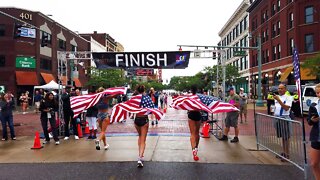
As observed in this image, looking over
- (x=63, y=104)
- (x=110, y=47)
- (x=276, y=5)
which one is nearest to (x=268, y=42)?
(x=276, y=5)

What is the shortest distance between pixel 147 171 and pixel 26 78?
3606cm

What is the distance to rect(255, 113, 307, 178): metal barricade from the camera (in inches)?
→ 263

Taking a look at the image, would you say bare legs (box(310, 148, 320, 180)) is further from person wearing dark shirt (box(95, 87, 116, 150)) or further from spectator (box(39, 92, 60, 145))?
spectator (box(39, 92, 60, 145))

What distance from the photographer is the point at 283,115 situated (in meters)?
8.09

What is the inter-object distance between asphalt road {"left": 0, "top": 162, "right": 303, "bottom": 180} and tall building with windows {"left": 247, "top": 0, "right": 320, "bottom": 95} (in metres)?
27.3

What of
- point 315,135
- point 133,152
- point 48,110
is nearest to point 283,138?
point 315,135

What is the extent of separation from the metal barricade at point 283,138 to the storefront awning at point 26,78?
34692 millimetres

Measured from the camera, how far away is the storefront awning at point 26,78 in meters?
39.1

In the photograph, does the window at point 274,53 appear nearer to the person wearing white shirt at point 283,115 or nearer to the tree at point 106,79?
the tree at point 106,79

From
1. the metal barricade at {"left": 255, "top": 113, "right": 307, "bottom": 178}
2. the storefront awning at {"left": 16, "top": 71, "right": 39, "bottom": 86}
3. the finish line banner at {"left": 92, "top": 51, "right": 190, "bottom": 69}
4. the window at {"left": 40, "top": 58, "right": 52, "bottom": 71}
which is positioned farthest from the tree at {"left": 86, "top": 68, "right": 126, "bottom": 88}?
the metal barricade at {"left": 255, "top": 113, "right": 307, "bottom": 178}

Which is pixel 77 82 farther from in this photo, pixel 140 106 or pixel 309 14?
pixel 140 106

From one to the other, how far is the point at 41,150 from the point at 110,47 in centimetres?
8094

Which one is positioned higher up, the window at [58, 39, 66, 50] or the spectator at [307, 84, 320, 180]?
the window at [58, 39, 66, 50]

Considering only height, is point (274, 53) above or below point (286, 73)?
above
